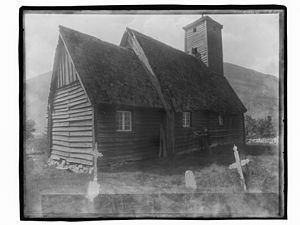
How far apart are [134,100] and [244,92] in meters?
3.16

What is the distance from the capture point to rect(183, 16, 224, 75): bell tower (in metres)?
7.99

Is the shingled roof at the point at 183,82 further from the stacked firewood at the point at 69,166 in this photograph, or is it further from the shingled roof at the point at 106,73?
the stacked firewood at the point at 69,166

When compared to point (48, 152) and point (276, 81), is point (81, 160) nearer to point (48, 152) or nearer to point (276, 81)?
point (48, 152)

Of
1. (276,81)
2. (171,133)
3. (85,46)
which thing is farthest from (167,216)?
(85,46)

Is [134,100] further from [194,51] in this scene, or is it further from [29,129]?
[194,51]

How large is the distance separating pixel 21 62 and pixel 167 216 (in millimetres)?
5626

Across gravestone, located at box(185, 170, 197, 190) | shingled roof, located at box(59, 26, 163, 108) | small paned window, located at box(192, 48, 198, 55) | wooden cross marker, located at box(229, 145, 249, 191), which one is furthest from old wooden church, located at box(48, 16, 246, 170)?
gravestone, located at box(185, 170, 197, 190)

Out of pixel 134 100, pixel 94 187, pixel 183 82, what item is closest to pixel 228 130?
pixel 183 82

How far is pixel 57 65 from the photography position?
7570 mm

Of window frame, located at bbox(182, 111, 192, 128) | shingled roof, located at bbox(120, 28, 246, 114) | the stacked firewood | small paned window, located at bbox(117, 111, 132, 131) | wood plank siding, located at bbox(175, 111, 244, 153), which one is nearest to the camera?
the stacked firewood

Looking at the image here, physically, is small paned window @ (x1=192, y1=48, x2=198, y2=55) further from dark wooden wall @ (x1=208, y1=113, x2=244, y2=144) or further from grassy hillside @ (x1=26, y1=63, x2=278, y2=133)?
dark wooden wall @ (x1=208, y1=113, x2=244, y2=144)

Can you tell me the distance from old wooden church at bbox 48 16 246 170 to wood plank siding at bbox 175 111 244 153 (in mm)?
28

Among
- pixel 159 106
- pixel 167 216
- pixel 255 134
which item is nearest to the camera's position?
pixel 167 216

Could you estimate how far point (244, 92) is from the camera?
7.86 metres
